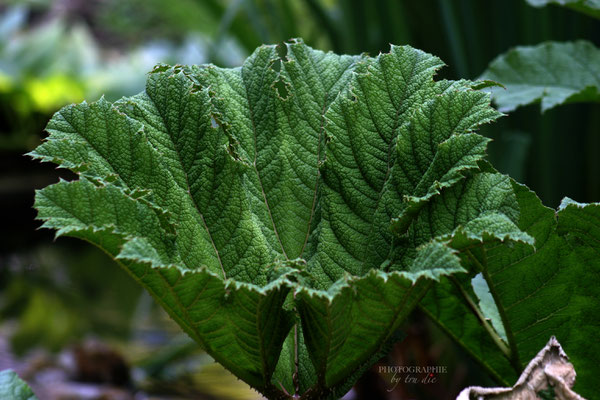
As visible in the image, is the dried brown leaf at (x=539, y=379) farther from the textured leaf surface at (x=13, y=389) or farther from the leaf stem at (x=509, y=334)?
the textured leaf surface at (x=13, y=389)

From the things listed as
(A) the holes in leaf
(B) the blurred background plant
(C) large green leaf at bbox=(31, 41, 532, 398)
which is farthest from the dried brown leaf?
(B) the blurred background plant

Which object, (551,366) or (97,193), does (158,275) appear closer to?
(97,193)

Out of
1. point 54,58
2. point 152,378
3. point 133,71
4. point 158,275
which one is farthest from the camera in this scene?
point 54,58

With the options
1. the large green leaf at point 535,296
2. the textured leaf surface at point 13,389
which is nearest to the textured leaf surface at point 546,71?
the large green leaf at point 535,296

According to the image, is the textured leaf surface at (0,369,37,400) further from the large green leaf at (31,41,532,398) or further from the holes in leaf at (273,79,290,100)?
the holes in leaf at (273,79,290,100)

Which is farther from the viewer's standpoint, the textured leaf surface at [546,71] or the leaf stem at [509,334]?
the textured leaf surface at [546,71]

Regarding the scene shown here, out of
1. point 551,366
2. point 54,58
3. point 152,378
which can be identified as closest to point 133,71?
point 54,58
